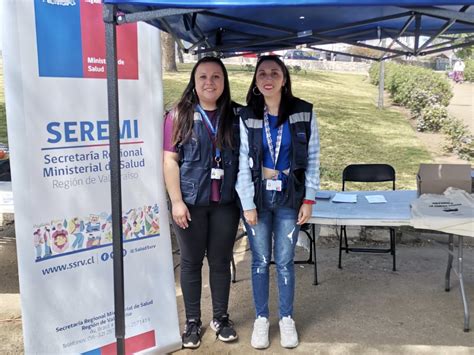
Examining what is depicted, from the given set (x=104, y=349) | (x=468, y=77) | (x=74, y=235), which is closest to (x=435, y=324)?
(x=104, y=349)

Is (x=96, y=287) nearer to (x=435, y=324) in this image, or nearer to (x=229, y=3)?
(x=229, y=3)

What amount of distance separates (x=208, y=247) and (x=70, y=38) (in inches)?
53.9

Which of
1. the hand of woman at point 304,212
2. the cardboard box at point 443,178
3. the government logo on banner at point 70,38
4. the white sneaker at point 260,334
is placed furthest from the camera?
the cardboard box at point 443,178

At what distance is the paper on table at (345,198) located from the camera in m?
3.79

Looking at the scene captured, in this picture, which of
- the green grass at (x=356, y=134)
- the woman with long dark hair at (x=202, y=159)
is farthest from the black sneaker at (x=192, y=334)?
the green grass at (x=356, y=134)

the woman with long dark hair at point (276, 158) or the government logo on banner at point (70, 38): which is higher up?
the government logo on banner at point (70, 38)

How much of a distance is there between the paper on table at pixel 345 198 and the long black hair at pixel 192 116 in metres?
1.39

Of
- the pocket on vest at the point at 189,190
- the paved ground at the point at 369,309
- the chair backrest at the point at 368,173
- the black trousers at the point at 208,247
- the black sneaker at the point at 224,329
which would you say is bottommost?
the paved ground at the point at 369,309

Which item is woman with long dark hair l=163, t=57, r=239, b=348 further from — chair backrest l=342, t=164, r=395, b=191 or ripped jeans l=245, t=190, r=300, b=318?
A: chair backrest l=342, t=164, r=395, b=191

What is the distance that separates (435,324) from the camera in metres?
3.31

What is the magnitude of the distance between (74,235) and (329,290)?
7.02 feet

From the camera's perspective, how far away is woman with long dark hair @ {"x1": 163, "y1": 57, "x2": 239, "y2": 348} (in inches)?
106

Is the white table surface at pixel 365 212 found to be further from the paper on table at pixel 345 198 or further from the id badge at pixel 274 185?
the id badge at pixel 274 185

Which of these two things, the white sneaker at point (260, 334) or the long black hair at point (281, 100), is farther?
the white sneaker at point (260, 334)
